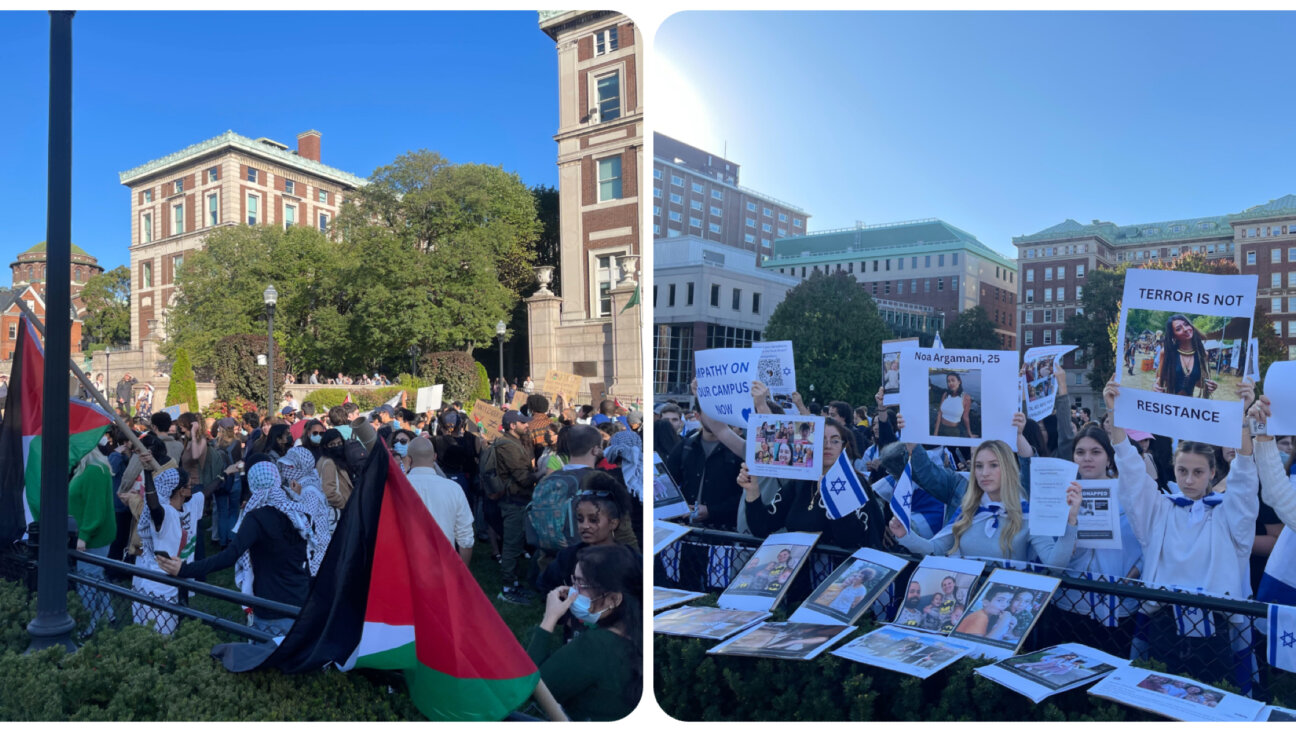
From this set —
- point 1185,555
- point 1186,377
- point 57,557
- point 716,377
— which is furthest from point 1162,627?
point 57,557

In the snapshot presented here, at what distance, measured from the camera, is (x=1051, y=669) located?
2934mm

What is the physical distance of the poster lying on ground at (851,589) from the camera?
3543mm

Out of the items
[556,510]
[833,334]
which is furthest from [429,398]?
[556,510]

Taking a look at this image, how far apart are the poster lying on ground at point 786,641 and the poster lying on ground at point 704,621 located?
7cm

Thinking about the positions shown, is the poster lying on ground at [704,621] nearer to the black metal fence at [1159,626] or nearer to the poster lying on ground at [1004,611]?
the black metal fence at [1159,626]

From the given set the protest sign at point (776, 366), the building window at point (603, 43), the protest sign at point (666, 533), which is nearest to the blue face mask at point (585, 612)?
the protest sign at point (666, 533)

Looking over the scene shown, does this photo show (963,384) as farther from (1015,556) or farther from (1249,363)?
(1249,363)

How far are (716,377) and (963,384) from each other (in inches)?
52.0

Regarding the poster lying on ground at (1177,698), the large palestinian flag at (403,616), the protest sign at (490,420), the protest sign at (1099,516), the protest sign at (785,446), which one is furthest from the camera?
the protest sign at (490,420)

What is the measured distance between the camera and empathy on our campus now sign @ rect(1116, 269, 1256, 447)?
3299 mm

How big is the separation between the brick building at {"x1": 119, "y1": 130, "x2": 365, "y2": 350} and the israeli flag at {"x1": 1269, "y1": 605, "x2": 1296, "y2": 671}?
1304 cm

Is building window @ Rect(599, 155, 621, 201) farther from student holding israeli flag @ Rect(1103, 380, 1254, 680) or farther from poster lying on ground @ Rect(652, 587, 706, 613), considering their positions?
student holding israeli flag @ Rect(1103, 380, 1254, 680)

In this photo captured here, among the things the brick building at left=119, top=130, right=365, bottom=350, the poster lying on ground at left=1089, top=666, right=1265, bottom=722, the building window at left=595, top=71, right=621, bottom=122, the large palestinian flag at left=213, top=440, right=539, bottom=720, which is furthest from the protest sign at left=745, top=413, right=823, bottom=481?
the brick building at left=119, top=130, right=365, bottom=350

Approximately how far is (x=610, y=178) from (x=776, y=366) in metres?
13.2
